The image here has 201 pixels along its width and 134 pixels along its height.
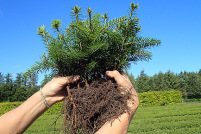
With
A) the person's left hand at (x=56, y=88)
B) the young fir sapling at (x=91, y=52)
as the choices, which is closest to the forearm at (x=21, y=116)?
the person's left hand at (x=56, y=88)

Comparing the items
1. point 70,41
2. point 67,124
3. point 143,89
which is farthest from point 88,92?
point 143,89

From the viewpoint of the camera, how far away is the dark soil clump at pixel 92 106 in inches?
55.7

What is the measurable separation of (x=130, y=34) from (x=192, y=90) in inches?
1572

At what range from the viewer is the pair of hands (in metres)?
1.51

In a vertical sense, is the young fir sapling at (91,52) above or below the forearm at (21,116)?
above

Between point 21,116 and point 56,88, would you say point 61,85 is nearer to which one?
point 56,88

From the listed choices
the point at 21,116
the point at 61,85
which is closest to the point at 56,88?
the point at 61,85

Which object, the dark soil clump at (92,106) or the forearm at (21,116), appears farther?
the forearm at (21,116)

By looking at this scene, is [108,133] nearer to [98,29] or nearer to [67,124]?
[67,124]

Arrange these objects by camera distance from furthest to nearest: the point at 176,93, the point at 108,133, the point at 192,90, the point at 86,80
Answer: the point at 192,90 → the point at 176,93 → the point at 86,80 → the point at 108,133

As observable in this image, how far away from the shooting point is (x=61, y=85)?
1636 mm

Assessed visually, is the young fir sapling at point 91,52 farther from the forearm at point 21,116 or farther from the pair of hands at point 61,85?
the forearm at point 21,116

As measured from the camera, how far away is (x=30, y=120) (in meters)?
1.66

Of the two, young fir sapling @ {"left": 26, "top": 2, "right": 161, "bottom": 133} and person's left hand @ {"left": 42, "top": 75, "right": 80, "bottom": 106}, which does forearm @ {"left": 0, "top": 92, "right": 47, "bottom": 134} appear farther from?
young fir sapling @ {"left": 26, "top": 2, "right": 161, "bottom": 133}
